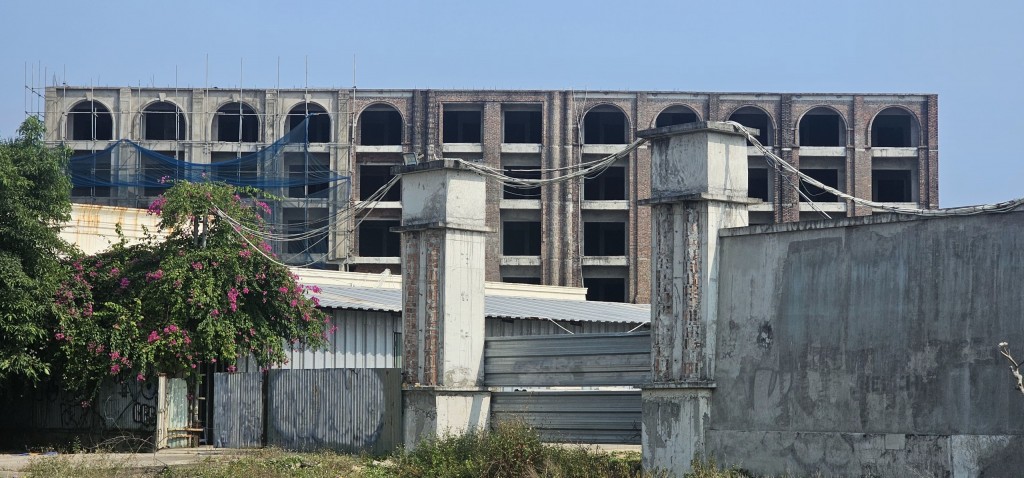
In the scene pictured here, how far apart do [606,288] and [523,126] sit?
371 inches

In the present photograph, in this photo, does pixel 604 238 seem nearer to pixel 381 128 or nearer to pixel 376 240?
pixel 376 240

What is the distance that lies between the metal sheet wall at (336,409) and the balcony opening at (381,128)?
4199cm

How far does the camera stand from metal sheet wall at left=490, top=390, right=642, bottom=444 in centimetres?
1542

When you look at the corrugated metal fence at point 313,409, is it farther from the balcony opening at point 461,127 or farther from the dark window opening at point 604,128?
the dark window opening at point 604,128

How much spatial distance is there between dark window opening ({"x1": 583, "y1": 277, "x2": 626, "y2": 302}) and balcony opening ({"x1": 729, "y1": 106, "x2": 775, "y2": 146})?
10.3 metres

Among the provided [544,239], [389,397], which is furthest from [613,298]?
[389,397]

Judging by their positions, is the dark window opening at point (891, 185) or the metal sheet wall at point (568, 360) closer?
the metal sheet wall at point (568, 360)

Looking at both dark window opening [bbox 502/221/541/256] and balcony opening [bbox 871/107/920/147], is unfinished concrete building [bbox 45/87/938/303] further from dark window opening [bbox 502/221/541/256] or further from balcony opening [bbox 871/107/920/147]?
balcony opening [bbox 871/107/920/147]

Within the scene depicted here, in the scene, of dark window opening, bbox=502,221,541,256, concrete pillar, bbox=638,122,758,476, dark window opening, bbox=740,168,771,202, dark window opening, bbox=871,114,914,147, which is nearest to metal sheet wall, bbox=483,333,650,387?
concrete pillar, bbox=638,122,758,476

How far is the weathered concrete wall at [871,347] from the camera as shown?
1178cm

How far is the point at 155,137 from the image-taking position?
61.2 m

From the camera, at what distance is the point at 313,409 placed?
20391 millimetres

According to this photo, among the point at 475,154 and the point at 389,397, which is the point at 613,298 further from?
the point at 389,397

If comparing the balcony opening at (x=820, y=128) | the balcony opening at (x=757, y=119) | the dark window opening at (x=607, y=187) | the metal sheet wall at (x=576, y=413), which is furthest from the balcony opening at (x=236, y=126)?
the metal sheet wall at (x=576, y=413)
